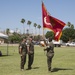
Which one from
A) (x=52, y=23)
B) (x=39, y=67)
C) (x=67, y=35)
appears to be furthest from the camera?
(x=67, y=35)

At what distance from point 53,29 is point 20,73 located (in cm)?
316

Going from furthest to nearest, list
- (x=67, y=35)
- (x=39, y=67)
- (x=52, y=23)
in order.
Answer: (x=67, y=35)
(x=39, y=67)
(x=52, y=23)

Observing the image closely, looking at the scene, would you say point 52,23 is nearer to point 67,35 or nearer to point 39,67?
point 39,67

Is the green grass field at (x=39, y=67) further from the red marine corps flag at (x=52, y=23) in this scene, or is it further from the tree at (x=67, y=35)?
the tree at (x=67, y=35)

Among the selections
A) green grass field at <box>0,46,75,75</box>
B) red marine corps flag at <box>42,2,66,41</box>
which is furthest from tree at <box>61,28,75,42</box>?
red marine corps flag at <box>42,2,66,41</box>

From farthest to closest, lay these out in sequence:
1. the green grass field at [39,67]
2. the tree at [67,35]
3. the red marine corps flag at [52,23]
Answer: the tree at [67,35] < the red marine corps flag at [52,23] < the green grass field at [39,67]

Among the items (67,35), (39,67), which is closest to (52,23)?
(39,67)

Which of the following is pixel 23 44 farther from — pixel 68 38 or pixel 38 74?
pixel 68 38

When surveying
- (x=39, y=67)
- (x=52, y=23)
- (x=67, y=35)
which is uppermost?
(x=67, y=35)

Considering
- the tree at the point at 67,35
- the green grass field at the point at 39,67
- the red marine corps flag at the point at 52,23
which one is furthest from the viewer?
the tree at the point at 67,35

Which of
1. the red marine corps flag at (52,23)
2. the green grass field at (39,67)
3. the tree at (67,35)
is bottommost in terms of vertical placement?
the green grass field at (39,67)

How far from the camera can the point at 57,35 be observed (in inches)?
639

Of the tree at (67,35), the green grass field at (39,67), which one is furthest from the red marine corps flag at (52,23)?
the tree at (67,35)

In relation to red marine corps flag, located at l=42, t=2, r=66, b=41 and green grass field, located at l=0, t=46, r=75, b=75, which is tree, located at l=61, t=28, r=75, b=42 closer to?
green grass field, located at l=0, t=46, r=75, b=75
